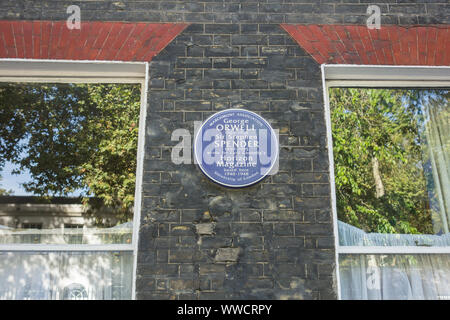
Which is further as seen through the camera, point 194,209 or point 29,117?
point 29,117

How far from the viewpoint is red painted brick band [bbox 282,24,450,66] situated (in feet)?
13.7

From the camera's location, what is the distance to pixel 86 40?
4.17 metres

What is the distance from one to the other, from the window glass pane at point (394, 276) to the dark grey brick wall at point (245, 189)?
267 mm

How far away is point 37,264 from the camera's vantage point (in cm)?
372

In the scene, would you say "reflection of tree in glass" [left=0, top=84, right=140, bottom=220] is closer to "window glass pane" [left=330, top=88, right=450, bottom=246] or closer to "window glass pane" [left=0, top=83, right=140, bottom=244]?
"window glass pane" [left=0, top=83, right=140, bottom=244]

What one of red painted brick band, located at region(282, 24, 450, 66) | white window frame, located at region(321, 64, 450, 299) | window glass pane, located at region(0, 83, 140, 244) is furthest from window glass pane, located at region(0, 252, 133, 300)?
red painted brick band, located at region(282, 24, 450, 66)

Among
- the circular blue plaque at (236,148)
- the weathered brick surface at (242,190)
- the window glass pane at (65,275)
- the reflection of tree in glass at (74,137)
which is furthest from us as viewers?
the reflection of tree in glass at (74,137)

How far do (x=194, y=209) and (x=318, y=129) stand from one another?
1.38 meters

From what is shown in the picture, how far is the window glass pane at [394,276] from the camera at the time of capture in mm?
3713

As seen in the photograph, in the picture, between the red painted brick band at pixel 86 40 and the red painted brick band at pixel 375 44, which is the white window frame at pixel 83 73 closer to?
the red painted brick band at pixel 86 40

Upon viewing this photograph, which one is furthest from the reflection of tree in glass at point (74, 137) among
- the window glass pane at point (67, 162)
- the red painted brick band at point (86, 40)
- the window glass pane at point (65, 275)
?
the window glass pane at point (65, 275)

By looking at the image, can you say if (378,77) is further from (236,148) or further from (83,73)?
(83,73)

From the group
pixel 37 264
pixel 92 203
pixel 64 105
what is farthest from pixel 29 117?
pixel 37 264
